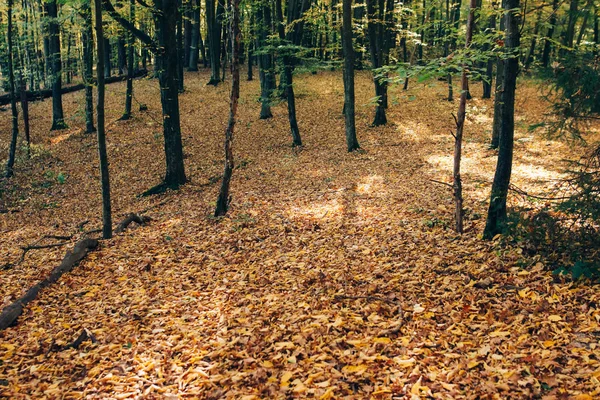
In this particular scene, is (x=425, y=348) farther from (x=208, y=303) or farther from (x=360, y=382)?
(x=208, y=303)

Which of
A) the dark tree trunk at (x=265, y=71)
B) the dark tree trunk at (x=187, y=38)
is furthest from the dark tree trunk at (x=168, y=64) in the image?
the dark tree trunk at (x=187, y=38)

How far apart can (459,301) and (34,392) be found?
5.46m

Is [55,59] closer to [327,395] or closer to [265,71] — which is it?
[265,71]

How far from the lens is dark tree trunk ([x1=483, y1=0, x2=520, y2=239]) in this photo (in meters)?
5.95

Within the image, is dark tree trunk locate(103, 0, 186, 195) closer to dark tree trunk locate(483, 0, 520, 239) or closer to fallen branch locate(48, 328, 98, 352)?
fallen branch locate(48, 328, 98, 352)

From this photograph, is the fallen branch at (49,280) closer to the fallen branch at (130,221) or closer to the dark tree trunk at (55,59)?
the fallen branch at (130,221)

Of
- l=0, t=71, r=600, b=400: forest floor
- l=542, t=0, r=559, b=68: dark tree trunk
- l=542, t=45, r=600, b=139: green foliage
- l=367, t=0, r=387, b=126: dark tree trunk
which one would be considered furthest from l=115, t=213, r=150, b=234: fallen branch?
l=367, t=0, r=387, b=126: dark tree trunk

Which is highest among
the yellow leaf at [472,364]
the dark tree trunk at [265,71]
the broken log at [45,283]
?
the dark tree trunk at [265,71]

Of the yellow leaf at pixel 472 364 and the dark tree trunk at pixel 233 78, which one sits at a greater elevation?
the dark tree trunk at pixel 233 78

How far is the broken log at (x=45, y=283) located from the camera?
20.9 ft

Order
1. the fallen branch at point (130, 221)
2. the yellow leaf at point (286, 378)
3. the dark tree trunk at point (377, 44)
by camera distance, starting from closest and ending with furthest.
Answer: the yellow leaf at point (286, 378), the fallen branch at point (130, 221), the dark tree trunk at point (377, 44)

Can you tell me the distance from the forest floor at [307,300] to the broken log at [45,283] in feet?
0.53

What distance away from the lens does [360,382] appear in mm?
4285

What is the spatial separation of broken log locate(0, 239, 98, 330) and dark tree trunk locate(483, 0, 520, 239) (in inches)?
311
